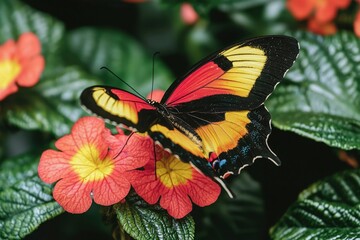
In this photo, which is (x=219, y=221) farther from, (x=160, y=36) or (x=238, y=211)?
(x=160, y=36)

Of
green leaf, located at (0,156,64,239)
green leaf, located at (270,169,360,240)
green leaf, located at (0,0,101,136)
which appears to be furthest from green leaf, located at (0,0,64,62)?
green leaf, located at (270,169,360,240)

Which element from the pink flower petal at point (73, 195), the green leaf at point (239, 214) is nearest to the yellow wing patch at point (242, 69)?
the pink flower petal at point (73, 195)

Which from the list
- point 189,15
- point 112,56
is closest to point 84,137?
point 112,56

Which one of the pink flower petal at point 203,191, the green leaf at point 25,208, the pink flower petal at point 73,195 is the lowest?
the green leaf at point 25,208

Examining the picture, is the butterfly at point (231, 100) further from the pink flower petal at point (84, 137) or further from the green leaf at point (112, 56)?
the green leaf at point (112, 56)

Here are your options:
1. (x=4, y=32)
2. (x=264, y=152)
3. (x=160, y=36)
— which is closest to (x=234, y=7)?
(x=160, y=36)

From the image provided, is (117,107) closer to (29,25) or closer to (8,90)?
(8,90)

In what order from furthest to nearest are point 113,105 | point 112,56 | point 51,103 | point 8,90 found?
point 112,56 < point 51,103 < point 8,90 < point 113,105
